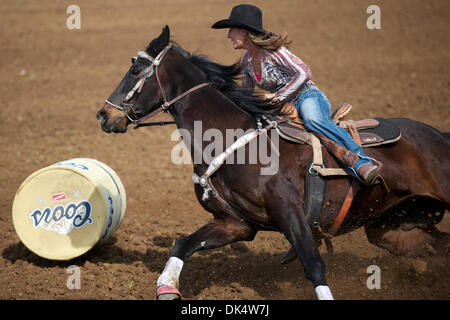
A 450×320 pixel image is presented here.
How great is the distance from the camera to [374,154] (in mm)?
4910

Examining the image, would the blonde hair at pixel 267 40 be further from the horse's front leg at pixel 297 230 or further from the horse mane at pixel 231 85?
the horse's front leg at pixel 297 230

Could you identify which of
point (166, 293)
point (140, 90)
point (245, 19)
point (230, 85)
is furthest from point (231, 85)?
point (166, 293)

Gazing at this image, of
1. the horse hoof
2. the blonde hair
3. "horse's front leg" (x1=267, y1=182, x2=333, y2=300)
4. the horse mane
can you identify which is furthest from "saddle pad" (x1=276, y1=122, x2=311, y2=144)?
the horse hoof

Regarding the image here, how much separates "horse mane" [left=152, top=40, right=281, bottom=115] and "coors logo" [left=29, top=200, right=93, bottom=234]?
6.74 feet

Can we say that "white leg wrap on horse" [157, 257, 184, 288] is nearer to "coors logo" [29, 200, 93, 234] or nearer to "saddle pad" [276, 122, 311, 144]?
"coors logo" [29, 200, 93, 234]

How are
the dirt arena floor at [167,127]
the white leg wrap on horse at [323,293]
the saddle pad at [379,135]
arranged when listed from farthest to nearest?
the dirt arena floor at [167,127], the saddle pad at [379,135], the white leg wrap on horse at [323,293]

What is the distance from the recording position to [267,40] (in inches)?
188

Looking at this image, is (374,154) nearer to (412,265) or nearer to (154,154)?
(412,265)

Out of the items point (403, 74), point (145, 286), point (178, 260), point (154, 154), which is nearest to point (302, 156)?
point (178, 260)

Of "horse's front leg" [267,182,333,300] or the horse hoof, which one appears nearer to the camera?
"horse's front leg" [267,182,333,300]

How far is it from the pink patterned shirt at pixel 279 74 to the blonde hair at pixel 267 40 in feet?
0.25

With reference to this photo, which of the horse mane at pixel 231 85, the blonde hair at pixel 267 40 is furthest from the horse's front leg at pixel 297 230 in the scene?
the blonde hair at pixel 267 40

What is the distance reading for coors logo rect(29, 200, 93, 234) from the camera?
579cm

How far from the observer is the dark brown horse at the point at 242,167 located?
15.1 feet
